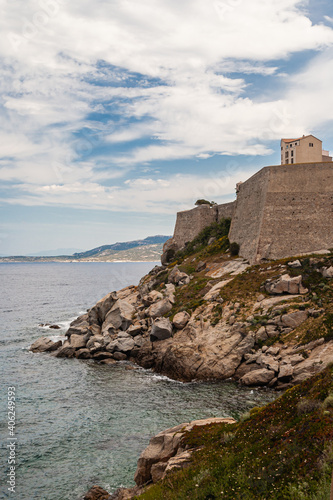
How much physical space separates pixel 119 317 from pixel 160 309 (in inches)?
237

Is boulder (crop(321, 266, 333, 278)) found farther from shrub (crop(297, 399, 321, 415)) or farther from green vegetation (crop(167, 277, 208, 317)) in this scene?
shrub (crop(297, 399, 321, 415))

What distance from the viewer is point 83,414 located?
2339cm

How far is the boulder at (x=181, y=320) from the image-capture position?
115 ft

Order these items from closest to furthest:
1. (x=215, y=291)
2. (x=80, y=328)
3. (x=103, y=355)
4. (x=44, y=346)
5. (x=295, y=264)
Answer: (x=295, y=264), (x=103, y=355), (x=215, y=291), (x=44, y=346), (x=80, y=328)

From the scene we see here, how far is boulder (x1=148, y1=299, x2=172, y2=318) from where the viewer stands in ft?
129

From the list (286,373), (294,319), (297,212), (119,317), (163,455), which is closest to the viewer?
(163,455)

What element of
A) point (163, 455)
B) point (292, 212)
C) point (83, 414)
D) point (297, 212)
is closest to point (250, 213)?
point (292, 212)

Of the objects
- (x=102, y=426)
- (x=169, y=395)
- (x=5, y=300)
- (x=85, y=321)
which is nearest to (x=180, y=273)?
(x=85, y=321)

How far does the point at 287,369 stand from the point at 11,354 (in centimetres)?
2759

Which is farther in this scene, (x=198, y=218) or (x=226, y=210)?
(x=198, y=218)

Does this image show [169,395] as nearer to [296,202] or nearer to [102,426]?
[102,426]

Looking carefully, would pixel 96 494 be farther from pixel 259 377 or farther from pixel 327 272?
pixel 327 272

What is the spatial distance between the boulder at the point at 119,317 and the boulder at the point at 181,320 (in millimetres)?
7562

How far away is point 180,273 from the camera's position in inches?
1881
